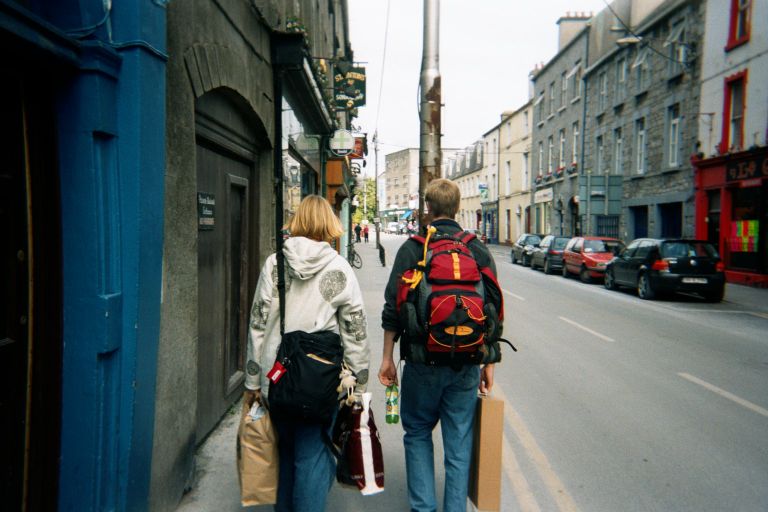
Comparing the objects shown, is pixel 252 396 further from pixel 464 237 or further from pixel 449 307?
pixel 464 237

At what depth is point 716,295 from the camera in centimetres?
1409

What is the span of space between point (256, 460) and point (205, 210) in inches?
84.2

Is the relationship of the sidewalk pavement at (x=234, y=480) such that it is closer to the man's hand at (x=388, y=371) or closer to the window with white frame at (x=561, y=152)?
the man's hand at (x=388, y=371)

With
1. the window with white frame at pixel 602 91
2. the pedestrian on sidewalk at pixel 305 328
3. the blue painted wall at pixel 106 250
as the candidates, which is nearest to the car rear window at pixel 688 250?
the pedestrian on sidewalk at pixel 305 328

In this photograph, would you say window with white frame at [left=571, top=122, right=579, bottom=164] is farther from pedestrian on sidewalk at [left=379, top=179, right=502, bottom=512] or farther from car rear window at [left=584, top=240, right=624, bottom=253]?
pedestrian on sidewalk at [left=379, top=179, right=502, bottom=512]

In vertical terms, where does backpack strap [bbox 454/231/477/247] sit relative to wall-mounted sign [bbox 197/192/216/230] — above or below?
below

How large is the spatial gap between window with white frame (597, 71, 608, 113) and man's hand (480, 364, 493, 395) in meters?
26.6

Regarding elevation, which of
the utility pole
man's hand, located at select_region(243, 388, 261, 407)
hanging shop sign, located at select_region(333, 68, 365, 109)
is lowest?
man's hand, located at select_region(243, 388, 261, 407)

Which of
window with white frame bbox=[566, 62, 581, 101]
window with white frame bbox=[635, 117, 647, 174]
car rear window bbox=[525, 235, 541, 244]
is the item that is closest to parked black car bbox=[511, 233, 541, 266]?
car rear window bbox=[525, 235, 541, 244]

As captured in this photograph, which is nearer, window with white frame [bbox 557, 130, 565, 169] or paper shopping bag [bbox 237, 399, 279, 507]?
paper shopping bag [bbox 237, 399, 279, 507]

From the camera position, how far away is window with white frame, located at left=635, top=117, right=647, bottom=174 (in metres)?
23.2

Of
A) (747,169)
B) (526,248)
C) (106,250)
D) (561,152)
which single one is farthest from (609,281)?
(561,152)

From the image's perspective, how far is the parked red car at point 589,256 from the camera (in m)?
18.6

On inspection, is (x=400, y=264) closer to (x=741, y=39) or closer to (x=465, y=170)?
(x=741, y=39)
